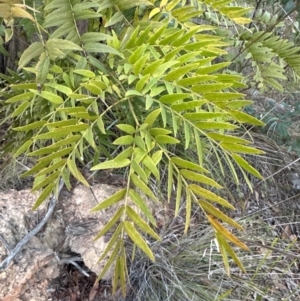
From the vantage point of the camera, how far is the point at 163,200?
4.21 feet

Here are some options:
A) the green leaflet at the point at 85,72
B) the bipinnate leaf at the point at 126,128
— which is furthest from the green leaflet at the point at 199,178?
the green leaflet at the point at 85,72

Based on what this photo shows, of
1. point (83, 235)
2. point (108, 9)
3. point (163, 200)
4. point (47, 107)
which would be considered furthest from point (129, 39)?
point (163, 200)

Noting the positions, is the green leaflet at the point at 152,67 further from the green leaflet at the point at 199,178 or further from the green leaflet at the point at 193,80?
the green leaflet at the point at 199,178

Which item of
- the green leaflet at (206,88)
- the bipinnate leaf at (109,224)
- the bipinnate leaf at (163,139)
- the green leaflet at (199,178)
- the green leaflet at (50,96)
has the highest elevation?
the green leaflet at (206,88)

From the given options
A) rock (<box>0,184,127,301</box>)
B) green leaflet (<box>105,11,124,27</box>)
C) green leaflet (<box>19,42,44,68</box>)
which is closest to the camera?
green leaflet (<box>19,42,44,68</box>)

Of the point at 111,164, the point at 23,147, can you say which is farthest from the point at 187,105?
the point at 23,147

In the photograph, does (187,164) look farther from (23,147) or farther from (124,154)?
(23,147)

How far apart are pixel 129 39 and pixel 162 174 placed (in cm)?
62

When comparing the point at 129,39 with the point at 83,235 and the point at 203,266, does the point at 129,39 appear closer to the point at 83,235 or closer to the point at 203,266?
the point at 83,235

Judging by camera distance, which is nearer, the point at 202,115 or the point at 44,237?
the point at 202,115

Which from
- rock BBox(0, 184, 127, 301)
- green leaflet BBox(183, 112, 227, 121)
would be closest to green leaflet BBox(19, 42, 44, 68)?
green leaflet BBox(183, 112, 227, 121)

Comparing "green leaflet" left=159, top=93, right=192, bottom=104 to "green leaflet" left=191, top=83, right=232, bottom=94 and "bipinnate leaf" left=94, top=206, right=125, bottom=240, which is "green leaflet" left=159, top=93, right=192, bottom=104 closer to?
"green leaflet" left=191, top=83, right=232, bottom=94

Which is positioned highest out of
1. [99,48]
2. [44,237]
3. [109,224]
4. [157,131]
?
[99,48]

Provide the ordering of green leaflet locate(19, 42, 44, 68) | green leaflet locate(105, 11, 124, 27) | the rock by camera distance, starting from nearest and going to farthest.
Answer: green leaflet locate(19, 42, 44, 68), green leaflet locate(105, 11, 124, 27), the rock
